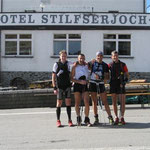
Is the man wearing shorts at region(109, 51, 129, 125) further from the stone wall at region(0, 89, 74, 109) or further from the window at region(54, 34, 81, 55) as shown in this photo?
the window at region(54, 34, 81, 55)

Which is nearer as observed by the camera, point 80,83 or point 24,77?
point 80,83

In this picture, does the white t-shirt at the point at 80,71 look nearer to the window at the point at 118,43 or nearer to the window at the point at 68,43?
the window at the point at 68,43

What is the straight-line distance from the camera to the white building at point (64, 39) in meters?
20.3

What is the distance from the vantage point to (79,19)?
20.3 m

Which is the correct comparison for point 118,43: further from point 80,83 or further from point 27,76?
point 80,83

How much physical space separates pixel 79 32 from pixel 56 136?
44.4ft

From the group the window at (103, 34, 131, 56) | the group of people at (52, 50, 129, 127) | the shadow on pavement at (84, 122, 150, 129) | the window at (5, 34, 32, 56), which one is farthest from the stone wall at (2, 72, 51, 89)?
the shadow on pavement at (84, 122, 150, 129)

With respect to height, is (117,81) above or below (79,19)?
below

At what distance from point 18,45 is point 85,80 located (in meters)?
12.8

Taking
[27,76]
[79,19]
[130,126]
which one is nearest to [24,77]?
[27,76]

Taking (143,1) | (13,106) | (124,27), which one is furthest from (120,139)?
(143,1)

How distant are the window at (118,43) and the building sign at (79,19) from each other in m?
0.93

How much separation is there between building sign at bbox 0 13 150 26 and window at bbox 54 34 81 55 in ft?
2.98

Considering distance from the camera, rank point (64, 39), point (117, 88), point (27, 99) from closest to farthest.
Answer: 1. point (117, 88)
2. point (27, 99)
3. point (64, 39)
